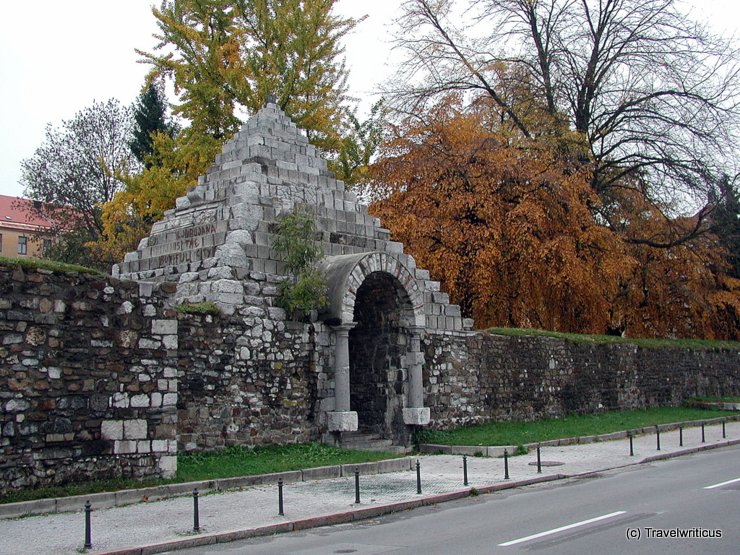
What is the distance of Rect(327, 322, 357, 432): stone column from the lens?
55.9 feet

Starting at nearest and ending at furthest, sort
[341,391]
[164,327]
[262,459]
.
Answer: [164,327], [262,459], [341,391]

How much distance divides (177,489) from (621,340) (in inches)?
834

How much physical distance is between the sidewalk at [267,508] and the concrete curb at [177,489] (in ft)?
0.32

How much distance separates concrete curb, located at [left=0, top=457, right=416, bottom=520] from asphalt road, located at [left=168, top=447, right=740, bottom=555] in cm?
300

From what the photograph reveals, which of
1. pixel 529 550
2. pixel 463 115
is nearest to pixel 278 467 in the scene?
pixel 529 550

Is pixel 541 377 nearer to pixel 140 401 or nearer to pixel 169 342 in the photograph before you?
pixel 169 342

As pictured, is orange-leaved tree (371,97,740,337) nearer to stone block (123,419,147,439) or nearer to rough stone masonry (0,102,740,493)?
rough stone masonry (0,102,740,493)

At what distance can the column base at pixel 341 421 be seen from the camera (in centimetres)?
1702

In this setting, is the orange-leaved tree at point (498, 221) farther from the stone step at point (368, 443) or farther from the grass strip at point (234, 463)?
the grass strip at point (234, 463)

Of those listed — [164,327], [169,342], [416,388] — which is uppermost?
[164,327]

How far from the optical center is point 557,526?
9.58 metres


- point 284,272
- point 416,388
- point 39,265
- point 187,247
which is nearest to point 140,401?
point 39,265

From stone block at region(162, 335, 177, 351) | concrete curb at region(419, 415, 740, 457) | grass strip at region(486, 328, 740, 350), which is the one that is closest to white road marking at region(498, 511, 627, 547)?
concrete curb at region(419, 415, 740, 457)

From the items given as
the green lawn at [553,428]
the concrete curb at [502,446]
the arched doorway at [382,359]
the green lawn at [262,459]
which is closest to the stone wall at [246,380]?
the green lawn at [262,459]
